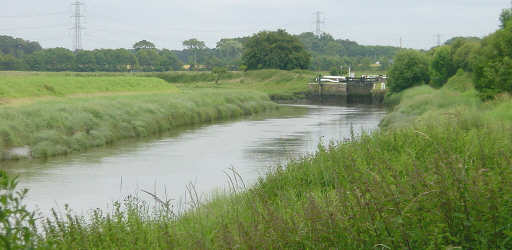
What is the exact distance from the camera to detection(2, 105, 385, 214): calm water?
40.3 ft

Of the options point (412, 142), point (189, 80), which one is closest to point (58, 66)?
point (189, 80)

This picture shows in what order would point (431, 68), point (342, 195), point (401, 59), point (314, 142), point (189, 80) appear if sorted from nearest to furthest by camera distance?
point (342, 195)
point (314, 142)
point (431, 68)
point (401, 59)
point (189, 80)

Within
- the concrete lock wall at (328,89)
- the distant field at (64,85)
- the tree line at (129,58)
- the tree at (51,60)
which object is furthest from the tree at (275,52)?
the distant field at (64,85)

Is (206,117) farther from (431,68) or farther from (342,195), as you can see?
(342,195)

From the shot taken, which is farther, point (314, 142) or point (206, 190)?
point (314, 142)

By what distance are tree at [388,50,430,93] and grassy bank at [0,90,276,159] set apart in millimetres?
17172

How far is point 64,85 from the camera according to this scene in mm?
35062

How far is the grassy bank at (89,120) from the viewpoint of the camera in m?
18.5

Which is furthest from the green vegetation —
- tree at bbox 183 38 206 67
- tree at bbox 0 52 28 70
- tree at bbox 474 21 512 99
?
tree at bbox 474 21 512 99

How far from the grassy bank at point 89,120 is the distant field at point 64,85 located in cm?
497

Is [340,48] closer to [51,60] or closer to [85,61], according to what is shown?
[85,61]

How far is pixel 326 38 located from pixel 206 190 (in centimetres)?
12072

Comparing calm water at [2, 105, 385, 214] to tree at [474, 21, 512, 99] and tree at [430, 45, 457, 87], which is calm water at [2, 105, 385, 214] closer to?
tree at [474, 21, 512, 99]

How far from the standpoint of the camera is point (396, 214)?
4.05m
